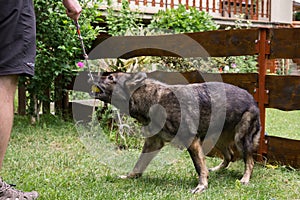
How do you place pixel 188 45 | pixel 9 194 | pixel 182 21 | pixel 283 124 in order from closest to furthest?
pixel 9 194 < pixel 188 45 < pixel 182 21 < pixel 283 124

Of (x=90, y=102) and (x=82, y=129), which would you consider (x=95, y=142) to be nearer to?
(x=82, y=129)

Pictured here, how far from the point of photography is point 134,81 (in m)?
4.14

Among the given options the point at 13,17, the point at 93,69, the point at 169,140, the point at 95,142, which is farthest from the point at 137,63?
the point at 13,17

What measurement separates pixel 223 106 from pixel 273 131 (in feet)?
10.9

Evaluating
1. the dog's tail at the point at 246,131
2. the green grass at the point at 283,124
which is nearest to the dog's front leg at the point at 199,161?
the dog's tail at the point at 246,131

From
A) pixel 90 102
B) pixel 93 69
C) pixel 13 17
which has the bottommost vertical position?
pixel 90 102

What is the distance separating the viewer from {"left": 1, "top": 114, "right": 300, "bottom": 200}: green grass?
3.67 metres

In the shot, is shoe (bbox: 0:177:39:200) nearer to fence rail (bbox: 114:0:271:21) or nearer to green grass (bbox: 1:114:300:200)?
green grass (bbox: 1:114:300:200)

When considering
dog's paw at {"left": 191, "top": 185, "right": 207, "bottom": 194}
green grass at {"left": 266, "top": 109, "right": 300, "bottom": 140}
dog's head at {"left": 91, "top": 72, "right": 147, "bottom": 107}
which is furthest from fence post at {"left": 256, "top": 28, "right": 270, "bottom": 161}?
green grass at {"left": 266, "top": 109, "right": 300, "bottom": 140}

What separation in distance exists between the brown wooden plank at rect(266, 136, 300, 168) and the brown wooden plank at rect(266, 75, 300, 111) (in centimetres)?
34

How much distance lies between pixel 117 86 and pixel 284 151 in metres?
1.86

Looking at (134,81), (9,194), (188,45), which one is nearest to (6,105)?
(9,194)

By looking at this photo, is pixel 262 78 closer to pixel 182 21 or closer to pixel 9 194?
pixel 9 194

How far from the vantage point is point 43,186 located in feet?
12.4
